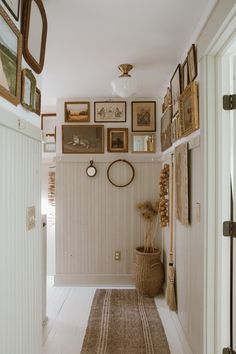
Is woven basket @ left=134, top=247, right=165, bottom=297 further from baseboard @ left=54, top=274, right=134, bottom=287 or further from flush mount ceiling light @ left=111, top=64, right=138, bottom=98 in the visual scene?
flush mount ceiling light @ left=111, top=64, right=138, bottom=98

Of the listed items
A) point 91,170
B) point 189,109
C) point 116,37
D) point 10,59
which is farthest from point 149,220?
point 10,59

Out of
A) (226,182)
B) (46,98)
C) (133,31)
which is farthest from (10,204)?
(46,98)

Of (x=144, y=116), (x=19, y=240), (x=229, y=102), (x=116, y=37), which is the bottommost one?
(x=19, y=240)

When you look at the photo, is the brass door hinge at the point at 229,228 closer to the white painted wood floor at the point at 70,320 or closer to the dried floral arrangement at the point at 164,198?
the white painted wood floor at the point at 70,320

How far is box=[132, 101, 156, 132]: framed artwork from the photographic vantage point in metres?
3.44

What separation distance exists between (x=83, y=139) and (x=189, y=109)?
1801mm

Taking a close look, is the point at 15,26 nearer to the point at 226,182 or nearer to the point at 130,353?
the point at 226,182

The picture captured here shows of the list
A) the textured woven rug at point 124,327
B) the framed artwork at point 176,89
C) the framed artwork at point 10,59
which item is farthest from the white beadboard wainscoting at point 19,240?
the framed artwork at point 176,89

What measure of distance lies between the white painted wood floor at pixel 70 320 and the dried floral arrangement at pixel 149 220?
61cm

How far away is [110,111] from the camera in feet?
11.4

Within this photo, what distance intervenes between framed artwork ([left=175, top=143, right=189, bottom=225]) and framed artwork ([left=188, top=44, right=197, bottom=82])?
1.64 ft

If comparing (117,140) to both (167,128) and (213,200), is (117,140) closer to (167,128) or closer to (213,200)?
(167,128)

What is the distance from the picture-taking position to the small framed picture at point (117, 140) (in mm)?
3443

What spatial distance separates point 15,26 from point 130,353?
228 cm
